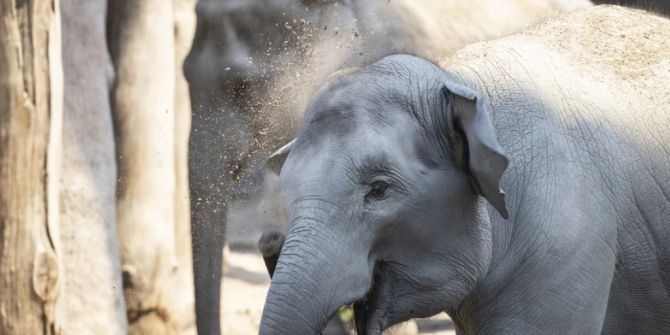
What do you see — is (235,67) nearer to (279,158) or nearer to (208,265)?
(208,265)

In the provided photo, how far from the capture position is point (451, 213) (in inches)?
119

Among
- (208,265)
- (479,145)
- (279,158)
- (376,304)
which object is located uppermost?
(479,145)

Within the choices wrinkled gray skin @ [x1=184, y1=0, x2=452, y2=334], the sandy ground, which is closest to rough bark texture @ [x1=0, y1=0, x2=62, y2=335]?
wrinkled gray skin @ [x1=184, y1=0, x2=452, y2=334]

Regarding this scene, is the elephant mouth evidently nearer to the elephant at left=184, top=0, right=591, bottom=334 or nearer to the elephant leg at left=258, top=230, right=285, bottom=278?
the elephant leg at left=258, top=230, right=285, bottom=278

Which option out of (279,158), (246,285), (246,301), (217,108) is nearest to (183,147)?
(217,108)

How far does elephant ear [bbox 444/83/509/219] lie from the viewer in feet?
9.55

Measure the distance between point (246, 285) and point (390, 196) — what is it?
5235mm

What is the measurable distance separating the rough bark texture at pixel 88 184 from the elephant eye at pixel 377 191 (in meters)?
2.02

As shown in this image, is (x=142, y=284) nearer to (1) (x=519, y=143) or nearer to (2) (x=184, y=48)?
(2) (x=184, y=48)

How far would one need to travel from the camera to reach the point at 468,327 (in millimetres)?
3354

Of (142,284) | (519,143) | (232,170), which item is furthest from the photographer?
(232,170)

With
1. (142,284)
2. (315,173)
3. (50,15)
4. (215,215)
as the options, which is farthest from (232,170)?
(315,173)

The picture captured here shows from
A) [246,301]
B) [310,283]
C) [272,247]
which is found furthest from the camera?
[246,301]

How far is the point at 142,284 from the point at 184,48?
1.14m
